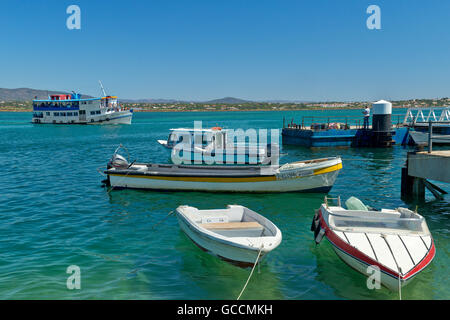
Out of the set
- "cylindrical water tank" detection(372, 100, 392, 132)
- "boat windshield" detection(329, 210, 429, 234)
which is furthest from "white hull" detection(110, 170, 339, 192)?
"cylindrical water tank" detection(372, 100, 392, 132)

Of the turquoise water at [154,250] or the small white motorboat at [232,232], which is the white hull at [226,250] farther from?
the turquoise water at [154,250]

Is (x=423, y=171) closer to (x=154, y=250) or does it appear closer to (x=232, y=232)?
(x=232, y=232)

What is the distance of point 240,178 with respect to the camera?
19.1 m

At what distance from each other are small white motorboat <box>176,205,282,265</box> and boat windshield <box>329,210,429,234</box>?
82.0 inches

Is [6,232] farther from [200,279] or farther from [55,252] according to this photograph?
[200,279]

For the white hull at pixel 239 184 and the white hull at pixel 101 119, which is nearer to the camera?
the white hull at pixel 239 184

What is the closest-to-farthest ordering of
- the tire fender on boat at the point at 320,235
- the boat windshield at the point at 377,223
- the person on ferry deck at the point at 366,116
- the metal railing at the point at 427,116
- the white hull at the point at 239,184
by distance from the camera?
1. the boat windshield at the point at 377,223
2. the tire fender on boat at the point at 320,235
3. the white hull at the point at 239,184
4. the metal railing at the point at 427,116
5. the person on ferry deck at the point at 366,116

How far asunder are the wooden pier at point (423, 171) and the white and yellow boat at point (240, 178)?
3.31m

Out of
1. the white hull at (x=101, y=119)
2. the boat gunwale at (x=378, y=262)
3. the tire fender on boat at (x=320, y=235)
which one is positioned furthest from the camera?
the white hull at (x=101, y=119)

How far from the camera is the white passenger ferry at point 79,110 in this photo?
95.6 meters

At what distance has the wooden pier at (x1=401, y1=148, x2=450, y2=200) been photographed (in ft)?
47.8

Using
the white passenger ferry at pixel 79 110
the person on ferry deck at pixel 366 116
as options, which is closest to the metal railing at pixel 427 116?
the person on ferry deck at pixel 366 116

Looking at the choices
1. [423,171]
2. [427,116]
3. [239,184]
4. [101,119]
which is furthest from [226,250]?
[101,119]

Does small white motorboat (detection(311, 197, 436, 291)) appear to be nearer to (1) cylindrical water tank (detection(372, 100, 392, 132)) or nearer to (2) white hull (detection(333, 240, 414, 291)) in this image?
(2) white hull (detection(333, 240, 414, 291))
